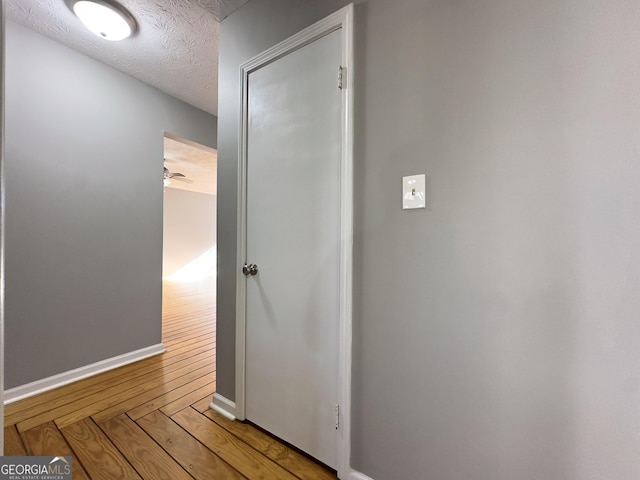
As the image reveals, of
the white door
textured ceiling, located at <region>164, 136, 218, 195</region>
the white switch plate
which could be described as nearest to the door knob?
the white door

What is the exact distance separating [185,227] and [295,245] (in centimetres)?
761

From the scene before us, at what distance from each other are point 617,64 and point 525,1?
0.34m

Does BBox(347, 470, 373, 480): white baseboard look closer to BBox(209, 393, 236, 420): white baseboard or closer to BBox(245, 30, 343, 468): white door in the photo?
BBox(245, 30, 343, 468): white door

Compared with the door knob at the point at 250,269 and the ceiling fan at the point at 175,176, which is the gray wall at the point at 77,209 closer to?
the door knob at the point at 250,269

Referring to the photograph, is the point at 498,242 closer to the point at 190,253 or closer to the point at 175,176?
the point at 175,176

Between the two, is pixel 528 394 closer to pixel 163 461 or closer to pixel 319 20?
pixel 163 461

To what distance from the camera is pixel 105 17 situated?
1658 millimetres

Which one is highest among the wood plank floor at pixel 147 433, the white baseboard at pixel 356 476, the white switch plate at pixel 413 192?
the white switch plate at pixel 413 192

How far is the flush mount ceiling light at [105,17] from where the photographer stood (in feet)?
5.23

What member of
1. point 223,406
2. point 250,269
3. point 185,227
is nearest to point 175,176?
point 185,227

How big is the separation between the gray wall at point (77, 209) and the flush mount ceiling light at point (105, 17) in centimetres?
55

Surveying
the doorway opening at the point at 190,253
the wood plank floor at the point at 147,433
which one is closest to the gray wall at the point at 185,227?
the doorway opening at the point at 190,253

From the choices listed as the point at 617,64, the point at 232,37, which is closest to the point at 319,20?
the point at 232,37

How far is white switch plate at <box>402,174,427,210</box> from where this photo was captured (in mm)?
1034
